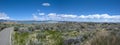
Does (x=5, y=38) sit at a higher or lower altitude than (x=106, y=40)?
lower

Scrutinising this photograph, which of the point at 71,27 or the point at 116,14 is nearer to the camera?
the point at 116,14

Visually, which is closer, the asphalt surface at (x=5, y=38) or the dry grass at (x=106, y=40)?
the dry grass at (x=106, y=40)

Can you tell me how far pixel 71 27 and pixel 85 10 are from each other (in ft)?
4.80

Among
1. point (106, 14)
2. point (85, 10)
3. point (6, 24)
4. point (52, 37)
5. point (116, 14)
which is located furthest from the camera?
point (6, 24)

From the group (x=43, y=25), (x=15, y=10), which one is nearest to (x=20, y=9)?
(x=15, y=10)

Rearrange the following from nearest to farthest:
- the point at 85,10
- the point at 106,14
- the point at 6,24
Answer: the point at 106,14, the point at 85,10, the point at 6,24

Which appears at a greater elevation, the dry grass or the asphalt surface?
the dry grass

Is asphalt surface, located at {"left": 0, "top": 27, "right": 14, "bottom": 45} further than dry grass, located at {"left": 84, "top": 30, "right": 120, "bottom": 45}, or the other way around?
asphalt surface, located at {"left": 0, "top": 27, "right": 14, "bottom": 45}

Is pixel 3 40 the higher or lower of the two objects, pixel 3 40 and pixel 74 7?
the lower

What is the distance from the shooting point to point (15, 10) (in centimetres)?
1254

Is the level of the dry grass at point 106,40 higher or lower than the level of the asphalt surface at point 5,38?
higher

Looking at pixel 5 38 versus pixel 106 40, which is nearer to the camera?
pixel 106 40

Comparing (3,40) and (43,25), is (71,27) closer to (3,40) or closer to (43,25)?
(43,25)

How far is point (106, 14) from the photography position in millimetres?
8914
